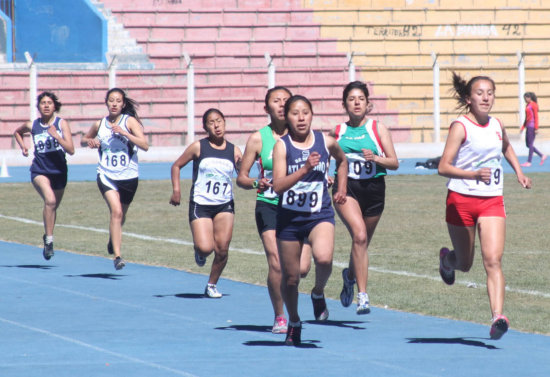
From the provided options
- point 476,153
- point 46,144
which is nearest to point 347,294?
point 476,153

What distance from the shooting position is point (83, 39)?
36781mm

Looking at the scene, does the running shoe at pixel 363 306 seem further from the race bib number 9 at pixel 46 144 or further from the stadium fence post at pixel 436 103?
the stadium fence post at pixel 436 103

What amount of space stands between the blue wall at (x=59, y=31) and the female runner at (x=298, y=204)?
94.7 ft

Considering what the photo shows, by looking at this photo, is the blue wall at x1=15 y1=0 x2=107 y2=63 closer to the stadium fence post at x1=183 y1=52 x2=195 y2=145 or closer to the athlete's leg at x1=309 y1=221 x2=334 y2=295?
the stadium fence post at x1=183 y1=52 x2=195 y2=145

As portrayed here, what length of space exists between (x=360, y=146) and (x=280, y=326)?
6.16 feet

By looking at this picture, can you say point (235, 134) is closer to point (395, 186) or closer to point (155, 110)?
point (155, 110)

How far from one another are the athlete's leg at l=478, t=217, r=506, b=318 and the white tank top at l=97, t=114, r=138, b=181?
543 centimetres

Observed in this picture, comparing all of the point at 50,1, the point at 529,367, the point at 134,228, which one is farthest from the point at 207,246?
the point at 50,1

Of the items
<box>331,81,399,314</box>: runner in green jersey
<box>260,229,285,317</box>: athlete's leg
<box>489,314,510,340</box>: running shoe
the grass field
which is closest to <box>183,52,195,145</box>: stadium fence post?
the grass field

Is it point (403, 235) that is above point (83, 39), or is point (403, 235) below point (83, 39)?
below

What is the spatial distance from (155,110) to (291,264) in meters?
27.7

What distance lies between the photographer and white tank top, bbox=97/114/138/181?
13039 mm

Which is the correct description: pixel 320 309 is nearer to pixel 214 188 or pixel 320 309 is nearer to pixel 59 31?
pixel 214 188

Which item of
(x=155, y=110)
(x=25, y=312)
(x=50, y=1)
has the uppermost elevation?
(x=50, y=1)
